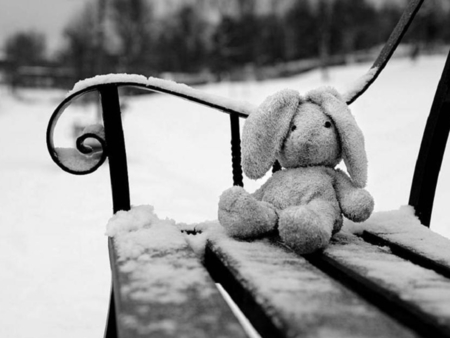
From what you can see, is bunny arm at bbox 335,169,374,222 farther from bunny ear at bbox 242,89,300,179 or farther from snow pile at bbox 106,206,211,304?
snow pile at bbox 106,206,211,304

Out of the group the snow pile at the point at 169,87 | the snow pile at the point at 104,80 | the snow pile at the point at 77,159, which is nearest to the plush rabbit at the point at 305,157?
the snow pile at the point at 169,87

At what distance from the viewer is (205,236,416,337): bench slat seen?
0.65 metres

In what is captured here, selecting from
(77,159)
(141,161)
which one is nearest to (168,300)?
(77,159)

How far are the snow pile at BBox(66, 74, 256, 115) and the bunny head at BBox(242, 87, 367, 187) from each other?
22cm

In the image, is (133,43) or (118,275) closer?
(118,275)

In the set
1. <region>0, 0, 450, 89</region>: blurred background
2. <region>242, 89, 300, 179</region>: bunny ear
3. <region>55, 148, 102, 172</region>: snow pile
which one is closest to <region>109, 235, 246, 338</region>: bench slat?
<region>242, 89, 300, 179</region>: bunny ear

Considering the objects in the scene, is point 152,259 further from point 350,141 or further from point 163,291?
point 350,141

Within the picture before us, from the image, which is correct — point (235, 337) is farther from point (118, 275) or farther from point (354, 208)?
point (354, 208)

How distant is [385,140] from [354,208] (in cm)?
682

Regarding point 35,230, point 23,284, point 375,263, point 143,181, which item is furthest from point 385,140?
point 375,263

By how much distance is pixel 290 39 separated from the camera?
126 ft

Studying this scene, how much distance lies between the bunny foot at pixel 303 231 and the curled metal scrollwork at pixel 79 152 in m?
0.63

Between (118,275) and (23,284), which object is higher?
(118,275)

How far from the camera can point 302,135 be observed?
128 centimetres
